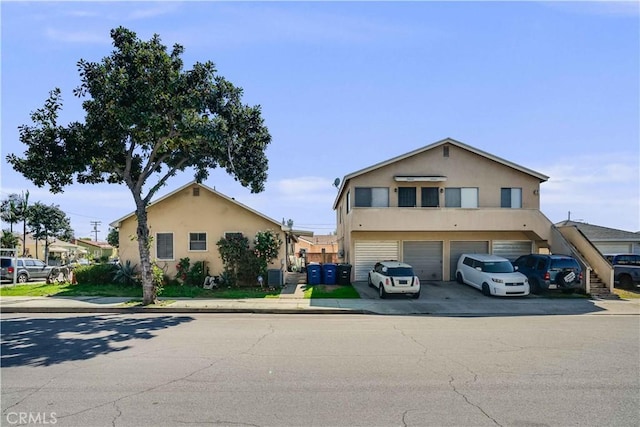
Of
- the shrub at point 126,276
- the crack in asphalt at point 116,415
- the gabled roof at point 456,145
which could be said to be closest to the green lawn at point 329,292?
the gabled roof at point 456,145

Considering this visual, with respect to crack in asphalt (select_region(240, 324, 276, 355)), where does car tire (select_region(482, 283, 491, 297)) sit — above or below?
below

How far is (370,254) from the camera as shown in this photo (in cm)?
2514

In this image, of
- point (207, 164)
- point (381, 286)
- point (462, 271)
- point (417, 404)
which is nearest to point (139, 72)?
point (207, 164)

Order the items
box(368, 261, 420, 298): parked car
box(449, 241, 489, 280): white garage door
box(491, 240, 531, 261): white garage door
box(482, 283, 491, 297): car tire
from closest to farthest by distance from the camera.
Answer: box(368, 261, 420, 298): parked car < box(482, 283, 491, 297): car tire < box(449, 241, 489, 280): white garage door < box(491, 240, 531, 261): white garage door

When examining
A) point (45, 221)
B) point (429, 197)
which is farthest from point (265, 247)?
point (45, 221)

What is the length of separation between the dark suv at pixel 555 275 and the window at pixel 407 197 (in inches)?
273

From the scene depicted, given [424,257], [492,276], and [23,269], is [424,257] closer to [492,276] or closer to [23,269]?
[492,276]

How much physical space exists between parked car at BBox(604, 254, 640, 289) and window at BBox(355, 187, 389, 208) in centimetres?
1216

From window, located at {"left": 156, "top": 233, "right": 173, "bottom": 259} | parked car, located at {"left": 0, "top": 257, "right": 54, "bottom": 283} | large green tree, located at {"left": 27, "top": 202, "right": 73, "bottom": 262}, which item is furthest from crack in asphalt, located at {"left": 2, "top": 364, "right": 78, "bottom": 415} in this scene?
large green tree, located at {"left": 27, "top": 202, "right": 73, "bottom": 262}

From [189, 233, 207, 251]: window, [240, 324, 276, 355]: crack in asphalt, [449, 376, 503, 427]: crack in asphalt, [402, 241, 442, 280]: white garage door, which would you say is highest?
[189, 233, 207, 251]: window

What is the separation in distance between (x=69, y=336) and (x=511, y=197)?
73.3 feet

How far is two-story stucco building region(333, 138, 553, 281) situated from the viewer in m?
24.9

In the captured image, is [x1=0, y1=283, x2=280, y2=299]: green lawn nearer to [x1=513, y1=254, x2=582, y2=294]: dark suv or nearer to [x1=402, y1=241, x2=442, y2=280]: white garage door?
[x1=402, y1=241, x2=442, y2=280]: white garage door

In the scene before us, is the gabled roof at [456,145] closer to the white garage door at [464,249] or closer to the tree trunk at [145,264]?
the white garage door at [464,249]
